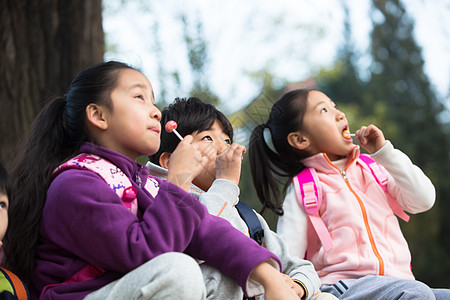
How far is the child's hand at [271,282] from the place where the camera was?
1388 millimetres

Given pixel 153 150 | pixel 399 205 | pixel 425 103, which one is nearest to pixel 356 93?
pixel 425 103

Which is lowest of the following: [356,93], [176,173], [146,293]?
[356,93]

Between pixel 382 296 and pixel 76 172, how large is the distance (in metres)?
1.19

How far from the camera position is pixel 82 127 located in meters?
1.60

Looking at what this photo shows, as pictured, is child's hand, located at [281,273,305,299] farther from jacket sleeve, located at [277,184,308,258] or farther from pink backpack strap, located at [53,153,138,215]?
pink backpack strap, located at [53,153,138,215]

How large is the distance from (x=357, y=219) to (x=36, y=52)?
2.09m

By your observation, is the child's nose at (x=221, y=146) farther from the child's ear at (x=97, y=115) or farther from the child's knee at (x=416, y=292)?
the child's knee at (x=416, y=292)

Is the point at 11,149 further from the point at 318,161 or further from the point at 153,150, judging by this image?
the point at 318,161

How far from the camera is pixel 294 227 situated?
216 centimetres

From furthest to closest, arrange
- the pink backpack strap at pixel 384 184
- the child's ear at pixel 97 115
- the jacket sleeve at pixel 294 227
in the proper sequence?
the pink backpack strap at pixel 384 184 < the jacket sleeve at pixel 294 227 < the child's ear at pixel 97 115

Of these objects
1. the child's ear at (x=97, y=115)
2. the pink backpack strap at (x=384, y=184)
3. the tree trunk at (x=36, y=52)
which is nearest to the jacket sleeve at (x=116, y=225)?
the child's ear at (x=97, y=115)

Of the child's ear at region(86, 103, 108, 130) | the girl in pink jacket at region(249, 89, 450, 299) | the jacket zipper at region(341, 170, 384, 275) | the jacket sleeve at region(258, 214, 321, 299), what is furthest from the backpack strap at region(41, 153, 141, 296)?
the jacket zipper at region(341, 170, 384, 275)

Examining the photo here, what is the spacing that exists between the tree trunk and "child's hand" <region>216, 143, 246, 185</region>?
1444 millimetres

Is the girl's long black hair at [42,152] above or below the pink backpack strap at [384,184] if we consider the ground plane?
above
